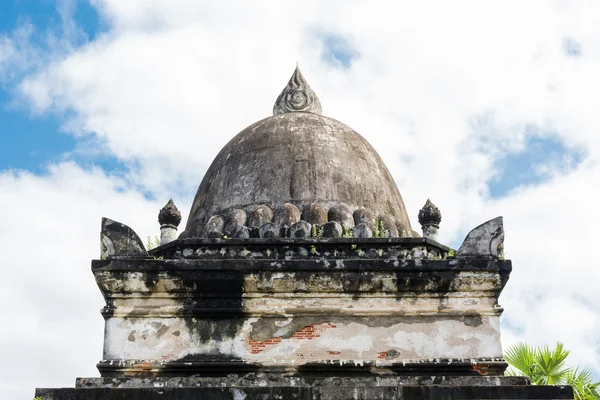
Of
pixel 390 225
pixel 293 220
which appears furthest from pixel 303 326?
pixel 390 225

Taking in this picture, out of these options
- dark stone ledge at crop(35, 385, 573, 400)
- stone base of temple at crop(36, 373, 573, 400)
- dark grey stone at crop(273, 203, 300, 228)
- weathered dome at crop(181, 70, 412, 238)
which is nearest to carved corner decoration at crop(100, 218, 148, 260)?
stone base of temple at crop(36, 373, 573, 400)

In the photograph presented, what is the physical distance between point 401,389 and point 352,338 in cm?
109

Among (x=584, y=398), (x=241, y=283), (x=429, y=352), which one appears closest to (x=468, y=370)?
(x=429, y=352)

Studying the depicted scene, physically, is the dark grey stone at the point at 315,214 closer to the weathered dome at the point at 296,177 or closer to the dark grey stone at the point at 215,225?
the weathered dome at the point at 296,177

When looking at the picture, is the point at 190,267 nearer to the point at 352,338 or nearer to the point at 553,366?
the point at 352,338

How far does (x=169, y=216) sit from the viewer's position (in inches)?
534

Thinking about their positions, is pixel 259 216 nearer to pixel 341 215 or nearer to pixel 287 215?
pixel 287 215

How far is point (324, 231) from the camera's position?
1276cm

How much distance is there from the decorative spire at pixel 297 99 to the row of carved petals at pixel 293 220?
11.1 feet

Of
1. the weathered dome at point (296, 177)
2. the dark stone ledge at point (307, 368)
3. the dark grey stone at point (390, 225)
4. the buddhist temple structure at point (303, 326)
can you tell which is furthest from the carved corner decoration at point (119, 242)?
the dark grey stone at point (390, 225)

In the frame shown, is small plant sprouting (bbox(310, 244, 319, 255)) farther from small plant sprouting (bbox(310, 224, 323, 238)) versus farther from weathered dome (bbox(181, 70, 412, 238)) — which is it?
weathered dome (bbox(181, 70, 412, 238))

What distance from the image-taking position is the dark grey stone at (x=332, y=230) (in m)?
12.7

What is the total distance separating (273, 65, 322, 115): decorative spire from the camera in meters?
16.9

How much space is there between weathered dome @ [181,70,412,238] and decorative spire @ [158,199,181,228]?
546 mm
